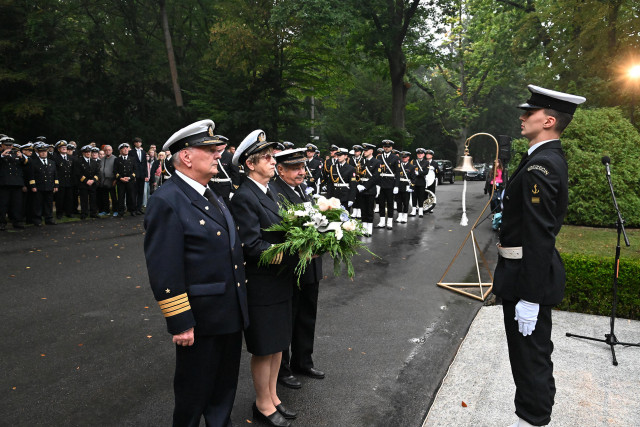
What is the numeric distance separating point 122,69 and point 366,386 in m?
25.6

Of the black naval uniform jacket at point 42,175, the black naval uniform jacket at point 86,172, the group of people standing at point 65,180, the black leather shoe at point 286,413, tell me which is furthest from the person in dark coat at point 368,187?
the black leather shoe at point 286,413

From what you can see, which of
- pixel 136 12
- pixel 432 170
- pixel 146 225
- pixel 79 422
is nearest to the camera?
pixel 146 225

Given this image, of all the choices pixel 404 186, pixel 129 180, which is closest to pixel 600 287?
pixel 404 186

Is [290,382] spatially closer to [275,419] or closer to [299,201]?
[275,419]

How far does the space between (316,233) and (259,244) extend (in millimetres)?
464

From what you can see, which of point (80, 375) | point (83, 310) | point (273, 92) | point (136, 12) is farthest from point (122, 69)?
point (80, 375)

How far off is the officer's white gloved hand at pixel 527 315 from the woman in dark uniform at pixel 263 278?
5.52ft

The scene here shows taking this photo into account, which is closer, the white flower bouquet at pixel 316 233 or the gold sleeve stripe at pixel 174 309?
the gold sleeve stripe at pixel 174 309

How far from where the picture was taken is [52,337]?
5445mm

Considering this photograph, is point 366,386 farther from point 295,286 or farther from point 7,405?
point 7,405

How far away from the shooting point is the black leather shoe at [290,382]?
4.39 m

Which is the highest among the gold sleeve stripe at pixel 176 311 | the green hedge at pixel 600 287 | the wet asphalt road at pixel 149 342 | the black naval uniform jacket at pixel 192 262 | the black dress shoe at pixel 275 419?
the black naval uniform jacket at pixel 192 262

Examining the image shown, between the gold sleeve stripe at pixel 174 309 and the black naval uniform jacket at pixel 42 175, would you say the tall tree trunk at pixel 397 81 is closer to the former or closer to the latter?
the black naval uniform jacket at pixel 42 175

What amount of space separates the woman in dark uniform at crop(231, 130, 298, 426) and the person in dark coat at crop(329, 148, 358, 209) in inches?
392
